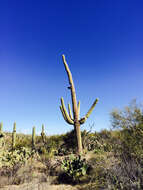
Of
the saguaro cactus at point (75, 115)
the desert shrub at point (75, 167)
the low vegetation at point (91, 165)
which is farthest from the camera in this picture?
the saguaro cactus at point (75, 115)

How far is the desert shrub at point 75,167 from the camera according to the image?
4961mm

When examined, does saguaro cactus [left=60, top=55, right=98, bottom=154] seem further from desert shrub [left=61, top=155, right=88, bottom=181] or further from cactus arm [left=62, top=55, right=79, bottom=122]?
desert shrub [left=61, top=155, right=88, bottom=181]

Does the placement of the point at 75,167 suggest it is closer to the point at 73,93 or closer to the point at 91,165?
the point at 91,165

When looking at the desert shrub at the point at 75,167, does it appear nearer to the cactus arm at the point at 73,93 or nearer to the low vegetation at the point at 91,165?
the low vegetation at the point at 91,165

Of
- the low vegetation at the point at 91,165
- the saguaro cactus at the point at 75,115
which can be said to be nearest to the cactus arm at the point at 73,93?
the saguaro cactus at the point at 75,115

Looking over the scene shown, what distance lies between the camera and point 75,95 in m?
7.58

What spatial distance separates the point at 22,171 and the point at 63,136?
7.07 meters

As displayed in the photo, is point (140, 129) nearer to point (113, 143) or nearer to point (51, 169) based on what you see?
point (113, 143)

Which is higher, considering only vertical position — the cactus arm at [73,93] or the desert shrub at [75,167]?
the cactus arm at [73,93]

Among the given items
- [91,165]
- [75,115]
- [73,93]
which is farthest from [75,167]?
[73,93]

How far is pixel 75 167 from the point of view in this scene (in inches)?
209

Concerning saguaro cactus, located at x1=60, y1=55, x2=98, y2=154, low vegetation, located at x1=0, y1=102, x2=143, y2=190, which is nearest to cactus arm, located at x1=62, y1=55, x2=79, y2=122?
saguaro cactus, located at x1=60, y1=55, x2=98, y2=154

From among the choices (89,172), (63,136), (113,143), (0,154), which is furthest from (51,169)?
(63,136)

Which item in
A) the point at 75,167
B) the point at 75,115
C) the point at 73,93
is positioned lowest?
the point at 75,167
